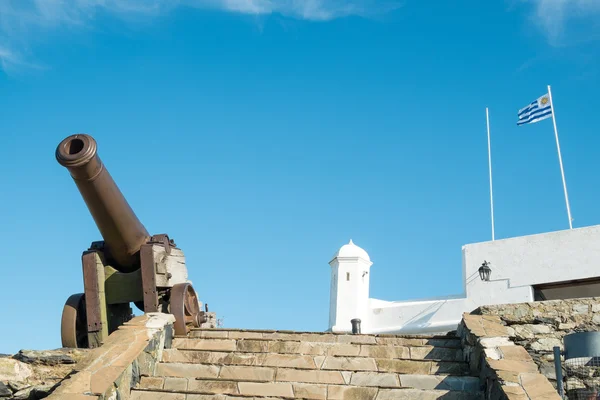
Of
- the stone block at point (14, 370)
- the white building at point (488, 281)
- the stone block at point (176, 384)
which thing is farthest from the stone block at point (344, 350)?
the white building at point (488, 281)

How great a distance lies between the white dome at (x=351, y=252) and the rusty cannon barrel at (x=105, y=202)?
433 inches

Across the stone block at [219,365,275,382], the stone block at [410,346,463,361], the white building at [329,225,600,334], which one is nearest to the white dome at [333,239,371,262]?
the white building at [329,225,600,334]

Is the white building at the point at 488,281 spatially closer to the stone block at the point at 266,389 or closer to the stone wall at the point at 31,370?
the stone wall at the point at 31,370

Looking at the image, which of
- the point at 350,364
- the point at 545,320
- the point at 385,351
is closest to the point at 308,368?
the point at 350,364

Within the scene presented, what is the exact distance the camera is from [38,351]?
8.29 meters

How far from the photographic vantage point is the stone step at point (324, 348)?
8.05m

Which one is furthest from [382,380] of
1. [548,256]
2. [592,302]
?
[548,256]

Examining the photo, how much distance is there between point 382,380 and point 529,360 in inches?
47.9

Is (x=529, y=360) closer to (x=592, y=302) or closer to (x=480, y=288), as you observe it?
(x=592, y=302)

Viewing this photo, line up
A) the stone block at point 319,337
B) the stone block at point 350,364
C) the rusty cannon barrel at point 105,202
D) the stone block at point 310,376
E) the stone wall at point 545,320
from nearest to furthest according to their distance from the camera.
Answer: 1. the stone block at point 310,376
2. the stone block at point 350,364
3. the stone block at point 319,337
4. the stone wall at point 545,320
5. the rusty cannon barrel at point 105,202

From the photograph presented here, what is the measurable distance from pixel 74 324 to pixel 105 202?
4.72 feet

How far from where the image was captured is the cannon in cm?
977

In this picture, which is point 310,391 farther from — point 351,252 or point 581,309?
point 351,252

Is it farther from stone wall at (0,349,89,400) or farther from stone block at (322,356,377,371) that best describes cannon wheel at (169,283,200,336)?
stone block at (322,356,377,371)
